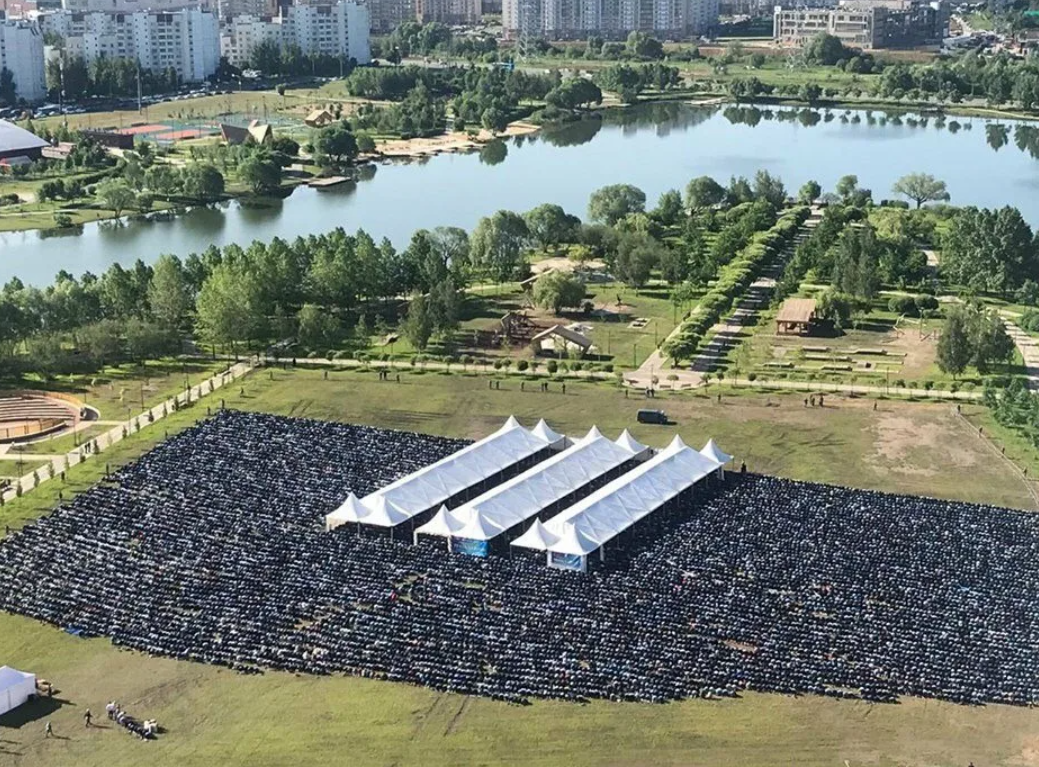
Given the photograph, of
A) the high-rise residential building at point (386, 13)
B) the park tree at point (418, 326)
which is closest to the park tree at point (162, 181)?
the park tree at point (418, 326)

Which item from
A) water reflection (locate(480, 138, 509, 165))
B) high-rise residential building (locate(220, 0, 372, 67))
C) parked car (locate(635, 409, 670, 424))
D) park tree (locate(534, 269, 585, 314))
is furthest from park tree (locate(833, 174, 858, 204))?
high-rise residential building (locate(220, 0, 372, 67))

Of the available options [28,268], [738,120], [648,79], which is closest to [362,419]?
[28,268]

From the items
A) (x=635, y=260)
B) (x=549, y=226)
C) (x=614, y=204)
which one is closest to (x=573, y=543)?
(x=635, y=260)

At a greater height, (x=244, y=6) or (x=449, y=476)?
A: (x=244, y=6)

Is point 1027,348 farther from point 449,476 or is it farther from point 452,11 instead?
point 452,11

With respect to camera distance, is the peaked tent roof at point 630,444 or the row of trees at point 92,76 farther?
the row of trees at point 92,76

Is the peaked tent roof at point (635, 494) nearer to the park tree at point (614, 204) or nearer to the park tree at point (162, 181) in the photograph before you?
the park tree at point (614, 204)

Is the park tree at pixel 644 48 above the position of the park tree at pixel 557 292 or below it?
above
